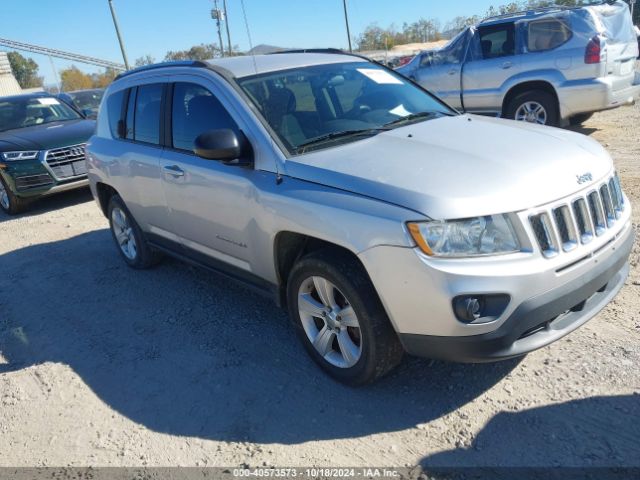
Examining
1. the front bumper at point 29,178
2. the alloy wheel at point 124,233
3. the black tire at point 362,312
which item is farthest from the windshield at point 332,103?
the front bumper at point 29,178

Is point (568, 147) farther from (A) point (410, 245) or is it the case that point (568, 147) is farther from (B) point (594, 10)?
(B) point (594, 10)

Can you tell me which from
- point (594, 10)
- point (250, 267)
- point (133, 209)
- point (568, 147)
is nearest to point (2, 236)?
point (133, 209)

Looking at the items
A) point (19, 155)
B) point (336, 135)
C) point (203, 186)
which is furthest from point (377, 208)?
point (19, 155)

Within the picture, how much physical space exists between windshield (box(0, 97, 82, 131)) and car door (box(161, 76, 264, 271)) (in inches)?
272

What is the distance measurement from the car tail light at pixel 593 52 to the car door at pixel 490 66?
3.24 feet

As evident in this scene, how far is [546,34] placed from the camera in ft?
26.5

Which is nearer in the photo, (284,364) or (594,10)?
(284,364)

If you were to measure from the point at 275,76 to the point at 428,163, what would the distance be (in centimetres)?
147

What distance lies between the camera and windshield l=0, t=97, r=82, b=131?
9625 millimetres

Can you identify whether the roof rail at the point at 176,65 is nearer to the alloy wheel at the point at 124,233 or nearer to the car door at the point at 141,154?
the car door at the point at 141,154

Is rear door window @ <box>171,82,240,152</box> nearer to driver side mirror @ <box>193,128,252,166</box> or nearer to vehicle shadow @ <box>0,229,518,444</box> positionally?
driver side mirror @ <box>193,128,252,166</box>

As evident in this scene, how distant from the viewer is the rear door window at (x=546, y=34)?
7.88m

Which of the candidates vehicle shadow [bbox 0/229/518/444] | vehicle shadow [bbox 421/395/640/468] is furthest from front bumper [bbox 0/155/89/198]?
vehicle shadow [bbox 421/395/640/468]

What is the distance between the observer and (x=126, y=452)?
2.89 metres
